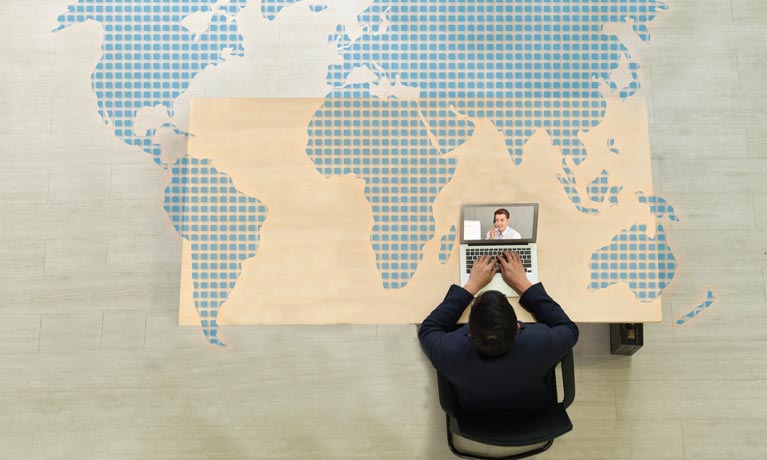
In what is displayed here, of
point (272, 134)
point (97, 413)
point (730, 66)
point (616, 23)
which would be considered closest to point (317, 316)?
point (272, 134)

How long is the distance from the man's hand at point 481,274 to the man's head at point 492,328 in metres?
0.17

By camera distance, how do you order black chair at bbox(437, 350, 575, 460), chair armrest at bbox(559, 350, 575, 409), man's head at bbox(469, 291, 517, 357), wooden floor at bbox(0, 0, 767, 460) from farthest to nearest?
1. wooden floor at bbox(0, 0, 767, 460)
2. chair armrest at bbox(559, 350, 575, 409)
3. black chair at bbox(437, 350, 575, 460)
4. man's head at bbox(469, 291, 517, 357)

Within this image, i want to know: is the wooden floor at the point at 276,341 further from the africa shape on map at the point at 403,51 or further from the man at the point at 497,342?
the man at the point at 497,342

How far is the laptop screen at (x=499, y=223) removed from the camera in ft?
6.04

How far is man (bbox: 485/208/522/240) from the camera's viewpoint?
185 centimetres

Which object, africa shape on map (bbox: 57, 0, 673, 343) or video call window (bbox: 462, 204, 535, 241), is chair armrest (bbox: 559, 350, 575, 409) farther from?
africa shape on map (bbox: 57, 0, 673, 343)

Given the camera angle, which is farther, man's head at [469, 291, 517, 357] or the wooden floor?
the wooden floor

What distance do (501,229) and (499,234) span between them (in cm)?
2

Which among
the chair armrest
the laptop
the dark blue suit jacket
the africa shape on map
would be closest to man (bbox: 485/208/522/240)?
the laptop

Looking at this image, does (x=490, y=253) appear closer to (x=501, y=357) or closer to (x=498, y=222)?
(x=498, y=222)

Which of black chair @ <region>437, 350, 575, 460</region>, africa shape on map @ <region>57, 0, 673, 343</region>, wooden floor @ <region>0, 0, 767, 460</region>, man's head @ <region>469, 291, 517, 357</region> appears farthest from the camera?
africa shape on map @ <region>57, 0, 673, 343</region>

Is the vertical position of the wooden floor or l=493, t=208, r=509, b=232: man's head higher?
l=493, t=208, r=509, b=232: man's head

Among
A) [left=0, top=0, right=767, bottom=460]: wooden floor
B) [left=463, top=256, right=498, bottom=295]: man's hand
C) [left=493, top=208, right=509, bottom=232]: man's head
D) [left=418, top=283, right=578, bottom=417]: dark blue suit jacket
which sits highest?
[left=493, top=208, right=509, bottom=232]: man's head

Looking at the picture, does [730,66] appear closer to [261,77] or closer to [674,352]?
[674,352]
